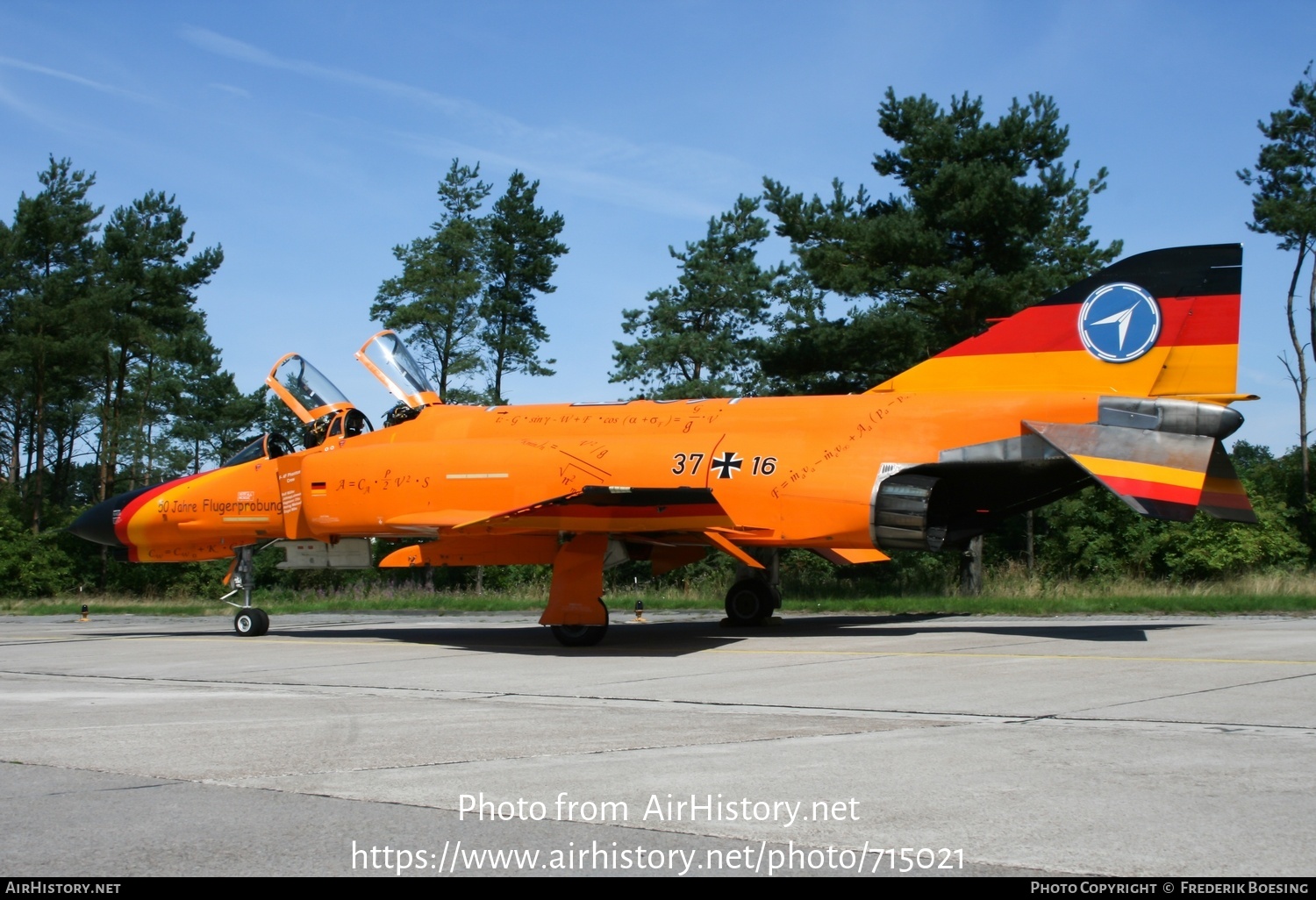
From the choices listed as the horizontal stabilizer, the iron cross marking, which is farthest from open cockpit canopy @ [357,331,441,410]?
the horizontal stabilizer

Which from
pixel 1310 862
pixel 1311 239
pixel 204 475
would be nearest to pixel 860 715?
pixel 1310 862

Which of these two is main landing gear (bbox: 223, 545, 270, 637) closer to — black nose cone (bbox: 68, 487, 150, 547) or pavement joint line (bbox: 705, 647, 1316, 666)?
black nose cone (bbox: 68, 487, 150, 547)

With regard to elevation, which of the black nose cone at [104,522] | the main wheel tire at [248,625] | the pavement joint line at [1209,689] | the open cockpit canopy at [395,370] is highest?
the open cockpit canopy at [395,370]

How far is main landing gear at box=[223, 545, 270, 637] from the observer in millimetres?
16984

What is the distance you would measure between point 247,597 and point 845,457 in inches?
389

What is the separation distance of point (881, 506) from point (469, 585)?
27064 mm

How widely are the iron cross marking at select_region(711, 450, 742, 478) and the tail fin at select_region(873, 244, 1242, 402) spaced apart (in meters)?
2.92

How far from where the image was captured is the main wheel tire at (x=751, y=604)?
16781 mm

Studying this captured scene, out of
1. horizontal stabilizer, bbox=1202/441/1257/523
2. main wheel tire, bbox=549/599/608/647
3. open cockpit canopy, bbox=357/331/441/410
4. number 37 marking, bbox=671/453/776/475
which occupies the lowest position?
main wheel tire, bbox=549/599/608/647

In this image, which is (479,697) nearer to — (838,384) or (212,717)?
(212,717)

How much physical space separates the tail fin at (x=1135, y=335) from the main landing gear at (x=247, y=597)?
1095 cm

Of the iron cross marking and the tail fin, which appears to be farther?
the iron cross marking

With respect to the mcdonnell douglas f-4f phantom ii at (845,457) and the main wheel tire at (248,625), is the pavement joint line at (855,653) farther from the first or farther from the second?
the mcdonnell douglas f-4f phantom ii at (845,457)

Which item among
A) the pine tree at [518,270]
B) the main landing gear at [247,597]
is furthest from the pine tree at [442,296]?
the main landing gear at [247,597]
